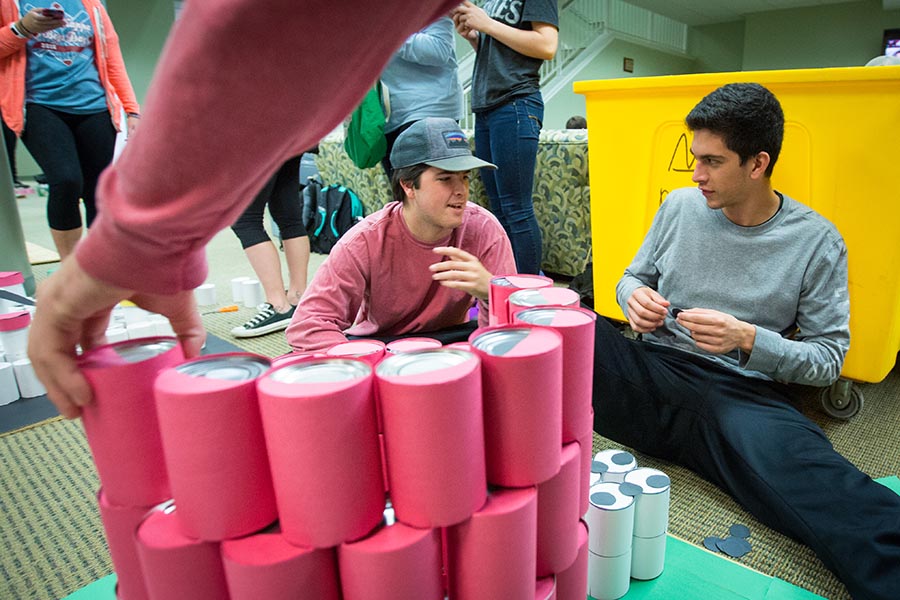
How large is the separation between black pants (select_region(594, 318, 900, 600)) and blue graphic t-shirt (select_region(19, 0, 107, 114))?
195 cm

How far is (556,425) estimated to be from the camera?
0.60 m

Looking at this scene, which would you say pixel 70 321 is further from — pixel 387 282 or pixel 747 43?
pixel 747 43

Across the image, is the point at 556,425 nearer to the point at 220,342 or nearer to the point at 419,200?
the point at 419,200

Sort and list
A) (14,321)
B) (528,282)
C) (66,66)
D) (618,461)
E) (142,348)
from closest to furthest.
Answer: (142,348)
(528,282)
(618,461)
(14,321)
(66,66)

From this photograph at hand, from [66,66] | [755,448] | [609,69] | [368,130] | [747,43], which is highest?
[747,43]

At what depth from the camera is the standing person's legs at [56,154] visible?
1.98 metres

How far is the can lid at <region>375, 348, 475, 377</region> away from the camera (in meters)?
0.56

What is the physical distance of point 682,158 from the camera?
1.60m

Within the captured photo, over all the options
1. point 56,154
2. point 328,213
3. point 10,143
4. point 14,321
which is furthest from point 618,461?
point 328,213

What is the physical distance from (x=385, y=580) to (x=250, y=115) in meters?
0.41

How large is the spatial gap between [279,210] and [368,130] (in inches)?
22.5

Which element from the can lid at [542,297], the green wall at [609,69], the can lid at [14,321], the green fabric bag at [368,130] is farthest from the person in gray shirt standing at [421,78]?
the green wall at [609,69]

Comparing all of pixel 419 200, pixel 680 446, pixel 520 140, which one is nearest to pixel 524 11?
pixel 520 140

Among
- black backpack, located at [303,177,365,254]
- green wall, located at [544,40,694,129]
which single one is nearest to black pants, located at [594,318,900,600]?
black backpack, located at [303,177,365,254]
